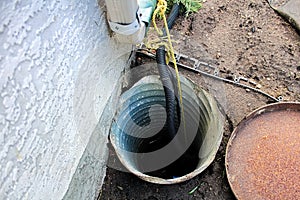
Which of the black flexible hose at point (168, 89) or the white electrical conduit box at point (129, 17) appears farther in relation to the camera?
the black flexible hose at point (168, 89)

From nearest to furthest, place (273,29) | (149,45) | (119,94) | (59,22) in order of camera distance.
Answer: (59,22) < (119,94) < (149,45) < (273,29)

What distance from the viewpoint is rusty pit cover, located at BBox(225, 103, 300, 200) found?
5.59ft

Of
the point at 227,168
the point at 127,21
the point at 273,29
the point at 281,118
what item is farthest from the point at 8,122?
the point at 273,29

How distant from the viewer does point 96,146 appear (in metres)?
1.71

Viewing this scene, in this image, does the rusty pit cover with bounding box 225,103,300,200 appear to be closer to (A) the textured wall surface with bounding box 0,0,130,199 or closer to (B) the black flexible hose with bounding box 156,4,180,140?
(B) the black flexible hose with bounding box 156,4,180,140

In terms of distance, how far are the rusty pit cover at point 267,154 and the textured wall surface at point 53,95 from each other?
0.61 meters

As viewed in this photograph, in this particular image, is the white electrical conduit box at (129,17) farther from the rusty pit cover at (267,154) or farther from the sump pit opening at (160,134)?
the rusty pit cover at (267,154)

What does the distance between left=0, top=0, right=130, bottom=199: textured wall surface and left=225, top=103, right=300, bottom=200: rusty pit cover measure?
0.61m

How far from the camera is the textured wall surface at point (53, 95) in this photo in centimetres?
102

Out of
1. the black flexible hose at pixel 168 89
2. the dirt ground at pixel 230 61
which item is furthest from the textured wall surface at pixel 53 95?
the dirt ground at pixel 230 61

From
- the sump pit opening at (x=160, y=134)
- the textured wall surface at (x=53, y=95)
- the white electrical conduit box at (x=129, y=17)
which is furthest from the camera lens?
the sump pit opening at (x=160, y=134)

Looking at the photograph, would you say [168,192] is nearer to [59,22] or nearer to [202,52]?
[202,52]

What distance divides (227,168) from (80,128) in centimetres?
67

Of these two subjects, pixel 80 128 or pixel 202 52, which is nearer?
pixel 80 128
